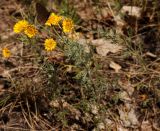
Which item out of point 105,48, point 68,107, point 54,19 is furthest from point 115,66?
point 54,19

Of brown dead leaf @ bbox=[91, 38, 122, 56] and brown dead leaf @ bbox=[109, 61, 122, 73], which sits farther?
brown dead leaf @ bbox=[91, 38, 122, 56]

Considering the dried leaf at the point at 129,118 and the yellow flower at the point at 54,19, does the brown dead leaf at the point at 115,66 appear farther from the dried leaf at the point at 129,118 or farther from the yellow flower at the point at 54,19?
the yellow flower at the point at 54,19

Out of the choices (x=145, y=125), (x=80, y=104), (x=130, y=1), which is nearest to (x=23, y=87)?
(x=80, y=104)

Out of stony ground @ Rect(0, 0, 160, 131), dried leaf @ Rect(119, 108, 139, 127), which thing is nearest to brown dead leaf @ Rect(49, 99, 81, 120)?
stony ground @ Rect(0, 0, 160, 131)

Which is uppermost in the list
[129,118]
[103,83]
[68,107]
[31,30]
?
[31,30]

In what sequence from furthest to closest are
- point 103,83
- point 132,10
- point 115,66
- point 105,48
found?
point 132,10
point 105,48
point 115,66
point 103,83

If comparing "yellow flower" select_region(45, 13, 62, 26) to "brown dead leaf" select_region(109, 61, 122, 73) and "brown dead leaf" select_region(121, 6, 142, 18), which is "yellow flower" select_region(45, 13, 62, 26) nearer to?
"brown dead leaf" select_region(109, 61, 122, 73)

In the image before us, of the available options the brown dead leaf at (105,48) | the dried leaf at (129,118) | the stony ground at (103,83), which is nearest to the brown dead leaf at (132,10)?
the stony ground at (103,83)

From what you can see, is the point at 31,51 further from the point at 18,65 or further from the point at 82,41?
the point at 82,41

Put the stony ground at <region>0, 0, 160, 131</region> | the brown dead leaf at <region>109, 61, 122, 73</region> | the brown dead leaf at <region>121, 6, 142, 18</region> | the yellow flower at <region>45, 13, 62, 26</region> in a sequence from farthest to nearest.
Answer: the brown dead leaf at <region>121, 6, 142, 18</region> → the brown dead leaf at <region>109, 61, 122, 73</region> → the stony ground at <region>0, 0, 160, 131</region> → the yellow flower at <region>45, 13, 62, 26</region>

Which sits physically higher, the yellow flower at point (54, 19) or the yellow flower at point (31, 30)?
the yellow flower at point (54, 19)

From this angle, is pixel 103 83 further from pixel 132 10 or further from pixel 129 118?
pixel 132 10

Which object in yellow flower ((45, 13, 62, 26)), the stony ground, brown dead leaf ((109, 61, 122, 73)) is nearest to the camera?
yellow flower ((45, 13, 62, 26))
